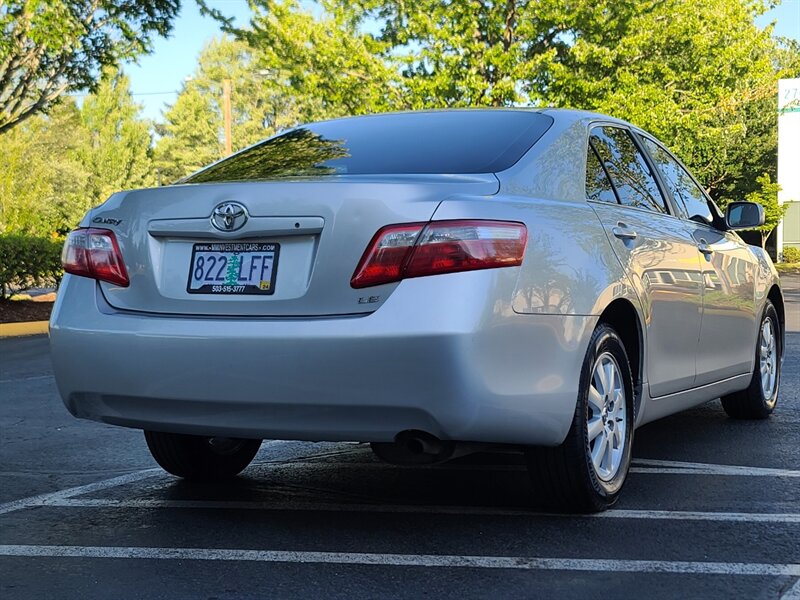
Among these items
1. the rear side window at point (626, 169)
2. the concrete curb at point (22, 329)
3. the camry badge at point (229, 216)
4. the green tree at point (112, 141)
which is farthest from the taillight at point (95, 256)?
the green tree at point (112, 141)

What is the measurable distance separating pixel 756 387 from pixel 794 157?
3947 centimetres

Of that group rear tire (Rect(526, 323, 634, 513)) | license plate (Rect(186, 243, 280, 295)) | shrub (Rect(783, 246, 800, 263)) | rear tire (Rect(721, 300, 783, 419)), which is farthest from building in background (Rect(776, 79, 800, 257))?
license plate (Rect(186, 243, 280, 295))

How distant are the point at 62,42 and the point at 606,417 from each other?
15876mm

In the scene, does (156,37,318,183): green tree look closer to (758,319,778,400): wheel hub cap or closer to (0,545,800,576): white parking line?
(758,319,778,400): wheel hub cap

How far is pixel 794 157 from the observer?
42844 millimetres

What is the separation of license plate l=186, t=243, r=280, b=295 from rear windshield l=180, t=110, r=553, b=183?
1.42 feet

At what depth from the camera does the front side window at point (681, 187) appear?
544 centimetres

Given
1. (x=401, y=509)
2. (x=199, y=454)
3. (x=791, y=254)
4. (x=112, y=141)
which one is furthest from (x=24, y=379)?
(x=112, y=141)

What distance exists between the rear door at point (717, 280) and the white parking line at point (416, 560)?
1.89 m

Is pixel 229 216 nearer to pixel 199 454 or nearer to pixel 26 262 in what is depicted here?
pixel 199 454

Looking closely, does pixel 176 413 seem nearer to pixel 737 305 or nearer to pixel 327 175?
pixel 327 175

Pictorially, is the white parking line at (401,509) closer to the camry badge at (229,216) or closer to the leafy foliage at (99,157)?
the camry badge at (229,216)

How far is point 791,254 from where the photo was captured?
42438 mm

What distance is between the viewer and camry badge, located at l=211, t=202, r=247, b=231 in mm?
3666
